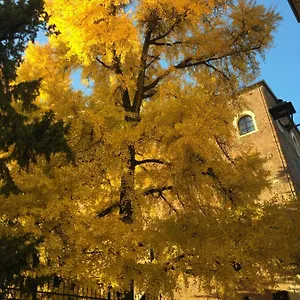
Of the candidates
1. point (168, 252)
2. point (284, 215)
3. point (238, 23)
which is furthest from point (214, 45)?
point (168, 252)

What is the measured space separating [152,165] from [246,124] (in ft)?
30.7

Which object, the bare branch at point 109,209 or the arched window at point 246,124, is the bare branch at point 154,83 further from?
the arched window at point 246,124

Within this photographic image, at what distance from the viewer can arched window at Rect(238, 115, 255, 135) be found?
18.5 metres

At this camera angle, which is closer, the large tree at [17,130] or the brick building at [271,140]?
the large tree at [17,130]

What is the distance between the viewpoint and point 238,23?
1048 cm

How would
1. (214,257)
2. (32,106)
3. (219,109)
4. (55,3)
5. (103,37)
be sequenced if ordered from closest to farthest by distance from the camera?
(32,106)
(214,257)
(219,109)
(103,37)
(55,3)

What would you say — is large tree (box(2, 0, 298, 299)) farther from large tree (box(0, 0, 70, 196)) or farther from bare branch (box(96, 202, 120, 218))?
large tree (box(0, 0, 70, 196))

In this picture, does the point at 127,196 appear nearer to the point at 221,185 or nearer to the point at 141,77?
the point at 221,185

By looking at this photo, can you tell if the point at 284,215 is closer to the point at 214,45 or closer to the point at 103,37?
the point at 214,45

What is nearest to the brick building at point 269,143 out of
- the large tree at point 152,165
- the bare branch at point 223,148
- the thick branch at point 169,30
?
the large tree at point 152,165

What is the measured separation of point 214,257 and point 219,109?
3.39 m

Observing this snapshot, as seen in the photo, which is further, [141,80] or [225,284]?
[141,80]

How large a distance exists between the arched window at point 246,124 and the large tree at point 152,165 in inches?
312

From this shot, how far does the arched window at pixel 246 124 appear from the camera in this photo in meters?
18.5
